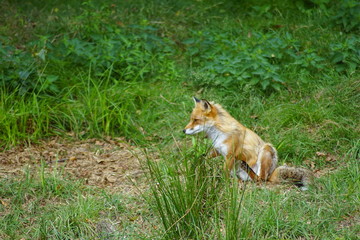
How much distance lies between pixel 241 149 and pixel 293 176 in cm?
70

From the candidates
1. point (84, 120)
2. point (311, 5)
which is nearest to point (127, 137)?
point (84, 120)

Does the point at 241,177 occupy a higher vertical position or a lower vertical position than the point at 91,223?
lower

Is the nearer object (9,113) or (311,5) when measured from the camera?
(9,113)

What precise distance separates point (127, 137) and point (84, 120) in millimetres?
733

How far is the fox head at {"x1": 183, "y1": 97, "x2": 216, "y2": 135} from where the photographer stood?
6.94 meters

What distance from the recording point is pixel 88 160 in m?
7.66

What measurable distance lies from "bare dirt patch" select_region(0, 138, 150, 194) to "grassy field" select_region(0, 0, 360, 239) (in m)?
0.14

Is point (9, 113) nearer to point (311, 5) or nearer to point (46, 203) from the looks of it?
point (46, 203)

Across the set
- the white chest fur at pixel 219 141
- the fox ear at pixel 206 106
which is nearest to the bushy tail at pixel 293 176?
the white chest fur at pixel 219 141

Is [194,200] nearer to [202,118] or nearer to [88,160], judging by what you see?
[202,118]

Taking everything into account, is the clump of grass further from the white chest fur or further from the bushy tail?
the white chest fur

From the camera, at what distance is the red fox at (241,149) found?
650 cm

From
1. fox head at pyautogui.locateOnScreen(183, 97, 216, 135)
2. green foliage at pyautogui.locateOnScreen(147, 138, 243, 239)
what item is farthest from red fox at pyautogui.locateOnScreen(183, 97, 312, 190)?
green foliage at pyautogui.locateOnScreen(147, 138, 243, 239)

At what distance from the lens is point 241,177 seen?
267 inches
